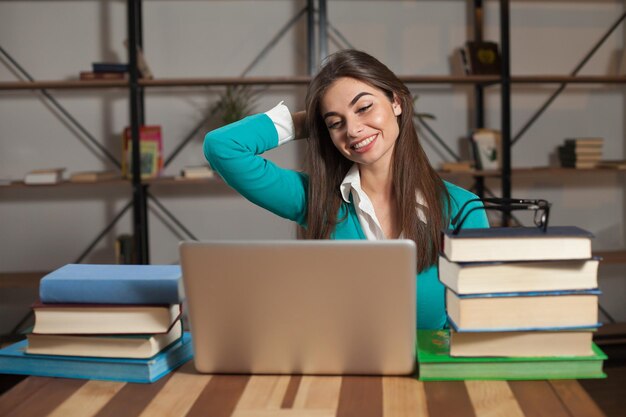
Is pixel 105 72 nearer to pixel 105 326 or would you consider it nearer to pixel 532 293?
pixel 105 326

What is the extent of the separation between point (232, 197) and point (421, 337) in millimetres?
2566

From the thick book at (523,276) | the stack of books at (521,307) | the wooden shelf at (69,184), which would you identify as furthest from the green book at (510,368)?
the wooden shelf at (69,184)

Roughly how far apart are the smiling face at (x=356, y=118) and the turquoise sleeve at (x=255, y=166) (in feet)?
0.55

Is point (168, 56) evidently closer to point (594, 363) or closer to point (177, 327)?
point (177, 327)

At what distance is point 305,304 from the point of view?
1135mm

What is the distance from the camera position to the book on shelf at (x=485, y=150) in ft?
11.7

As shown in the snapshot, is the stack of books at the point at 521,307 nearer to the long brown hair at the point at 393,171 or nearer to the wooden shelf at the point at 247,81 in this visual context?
the long brown hair at the point at 393,171

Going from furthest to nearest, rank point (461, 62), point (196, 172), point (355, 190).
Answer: point (461, 62) < point (196, 172) < point (355, 190)

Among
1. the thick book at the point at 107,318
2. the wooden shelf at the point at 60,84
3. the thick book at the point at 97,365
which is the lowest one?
the thick book at the point at 97,365

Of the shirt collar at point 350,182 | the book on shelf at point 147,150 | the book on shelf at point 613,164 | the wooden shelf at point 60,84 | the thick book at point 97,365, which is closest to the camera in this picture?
the thick book at point 97,365

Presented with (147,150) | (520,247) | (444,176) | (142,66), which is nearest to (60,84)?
(142,66)

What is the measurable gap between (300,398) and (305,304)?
14cm

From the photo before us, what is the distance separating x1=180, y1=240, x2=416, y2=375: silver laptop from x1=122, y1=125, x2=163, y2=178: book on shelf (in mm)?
Result: 2360

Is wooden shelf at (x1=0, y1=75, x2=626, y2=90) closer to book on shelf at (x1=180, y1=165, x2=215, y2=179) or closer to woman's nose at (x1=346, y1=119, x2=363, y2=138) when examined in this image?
book on shelf at (x1=180, y1=165, x2=215, y2=179)
